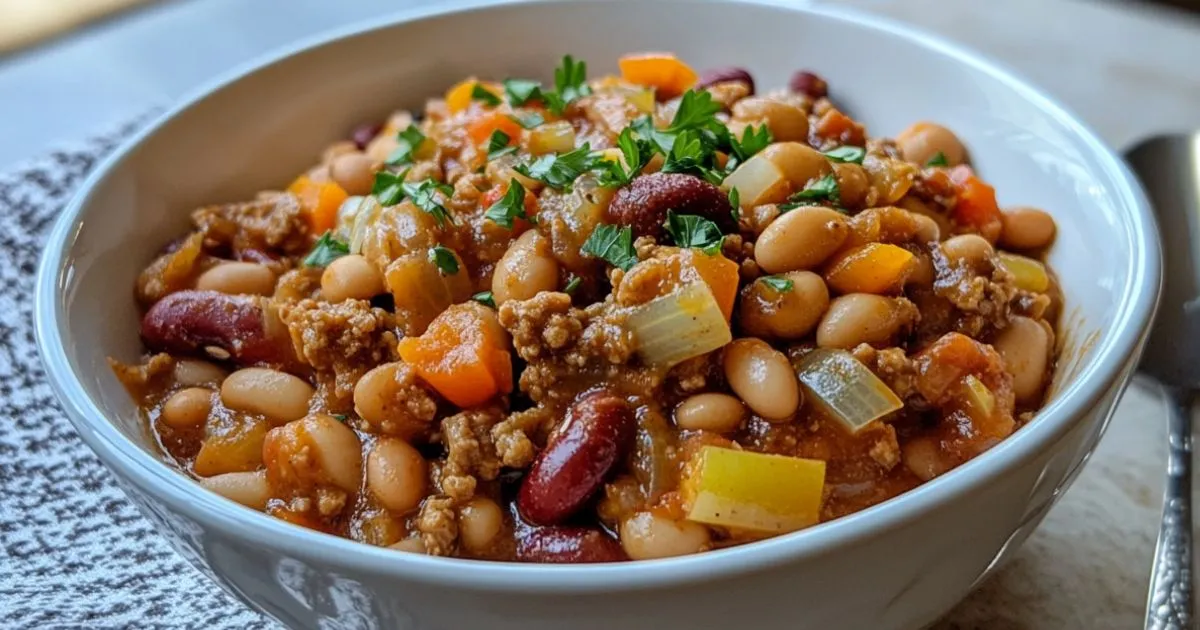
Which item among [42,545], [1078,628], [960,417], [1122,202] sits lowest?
[1078,628]

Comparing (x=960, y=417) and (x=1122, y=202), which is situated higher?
(x=1122, y=202)

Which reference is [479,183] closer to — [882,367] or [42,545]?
[882,367]

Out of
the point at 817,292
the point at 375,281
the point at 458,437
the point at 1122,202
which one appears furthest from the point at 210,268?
the point at 1122,202

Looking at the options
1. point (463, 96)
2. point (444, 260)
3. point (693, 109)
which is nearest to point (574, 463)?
point (444, 260)

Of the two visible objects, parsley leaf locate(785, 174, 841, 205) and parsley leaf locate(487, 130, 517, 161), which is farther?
parsley leaf locate(487, 130, 517, 161)

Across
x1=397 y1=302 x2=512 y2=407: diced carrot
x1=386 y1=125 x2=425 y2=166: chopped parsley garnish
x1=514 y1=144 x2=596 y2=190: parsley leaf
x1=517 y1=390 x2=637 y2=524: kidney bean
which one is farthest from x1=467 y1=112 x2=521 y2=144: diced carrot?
x1=517 y1=390 x2=637 y2=524: kidney bean

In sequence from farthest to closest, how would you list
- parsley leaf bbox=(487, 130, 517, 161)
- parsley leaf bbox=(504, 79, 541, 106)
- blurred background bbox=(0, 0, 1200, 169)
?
1. blurred background bbox=(0, 0, 1200, 169)
2. parsley leaf bbox=(504, 79, 541, 106)
3. parsley leaf bbox=(487, 130, 517, 161)

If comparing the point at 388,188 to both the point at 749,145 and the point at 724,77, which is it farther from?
the point at 724,77

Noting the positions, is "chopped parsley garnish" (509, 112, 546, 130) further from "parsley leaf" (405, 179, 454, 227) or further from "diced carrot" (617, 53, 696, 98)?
"diced carrot" (617, 53, 696, 98)
